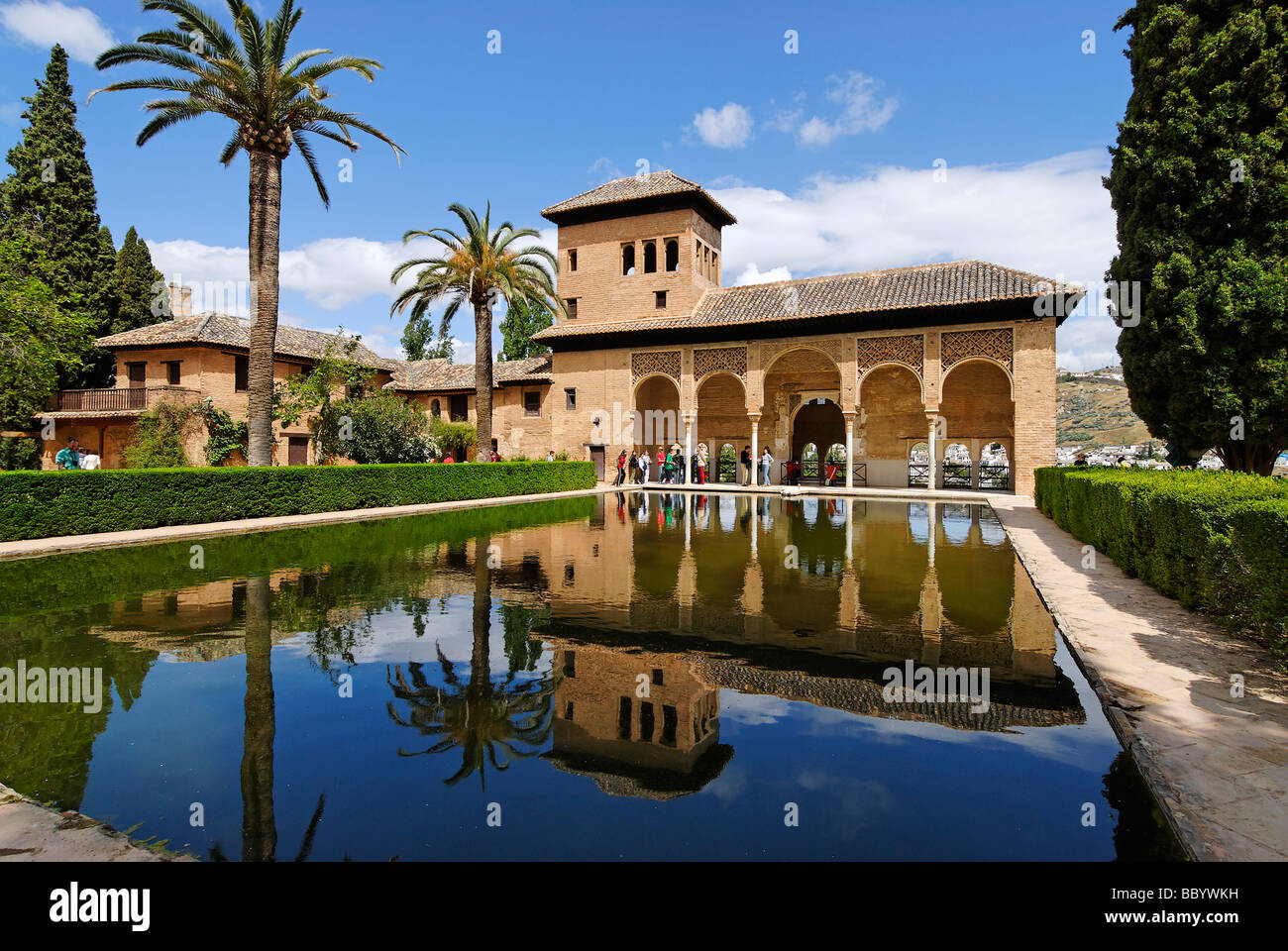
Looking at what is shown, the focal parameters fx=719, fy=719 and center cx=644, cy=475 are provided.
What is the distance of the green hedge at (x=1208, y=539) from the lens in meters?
4.82

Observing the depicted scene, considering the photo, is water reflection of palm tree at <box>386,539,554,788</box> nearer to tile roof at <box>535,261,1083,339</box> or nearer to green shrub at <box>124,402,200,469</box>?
green shrub at <box>124,402,200,469</box>

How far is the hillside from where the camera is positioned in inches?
2938

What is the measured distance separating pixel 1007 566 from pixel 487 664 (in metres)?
7.49

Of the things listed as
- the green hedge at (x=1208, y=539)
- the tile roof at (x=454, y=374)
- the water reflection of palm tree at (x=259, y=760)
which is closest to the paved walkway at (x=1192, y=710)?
the green hedge at (x=1208, y=539)

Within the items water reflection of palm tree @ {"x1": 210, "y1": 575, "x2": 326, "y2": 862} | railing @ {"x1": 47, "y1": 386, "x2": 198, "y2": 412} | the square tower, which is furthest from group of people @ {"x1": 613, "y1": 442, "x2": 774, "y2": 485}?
water reflection of palm tree @ {"x1": 210, "y1": 575, "x2": 326, "y2": 862}

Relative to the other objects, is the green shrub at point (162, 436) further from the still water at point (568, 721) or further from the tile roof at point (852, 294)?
the still water at point (568, 721)

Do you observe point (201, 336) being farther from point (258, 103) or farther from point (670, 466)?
point (670, 466)

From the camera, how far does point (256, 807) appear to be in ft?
10.1

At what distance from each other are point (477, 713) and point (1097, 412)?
92.5m

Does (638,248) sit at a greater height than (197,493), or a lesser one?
greater

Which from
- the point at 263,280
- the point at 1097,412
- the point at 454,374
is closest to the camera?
the point at 263,280

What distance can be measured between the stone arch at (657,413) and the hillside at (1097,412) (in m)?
60.6

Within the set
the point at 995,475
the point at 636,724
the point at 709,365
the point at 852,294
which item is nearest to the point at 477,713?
the point at 636,724

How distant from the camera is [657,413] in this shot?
33.0 m
